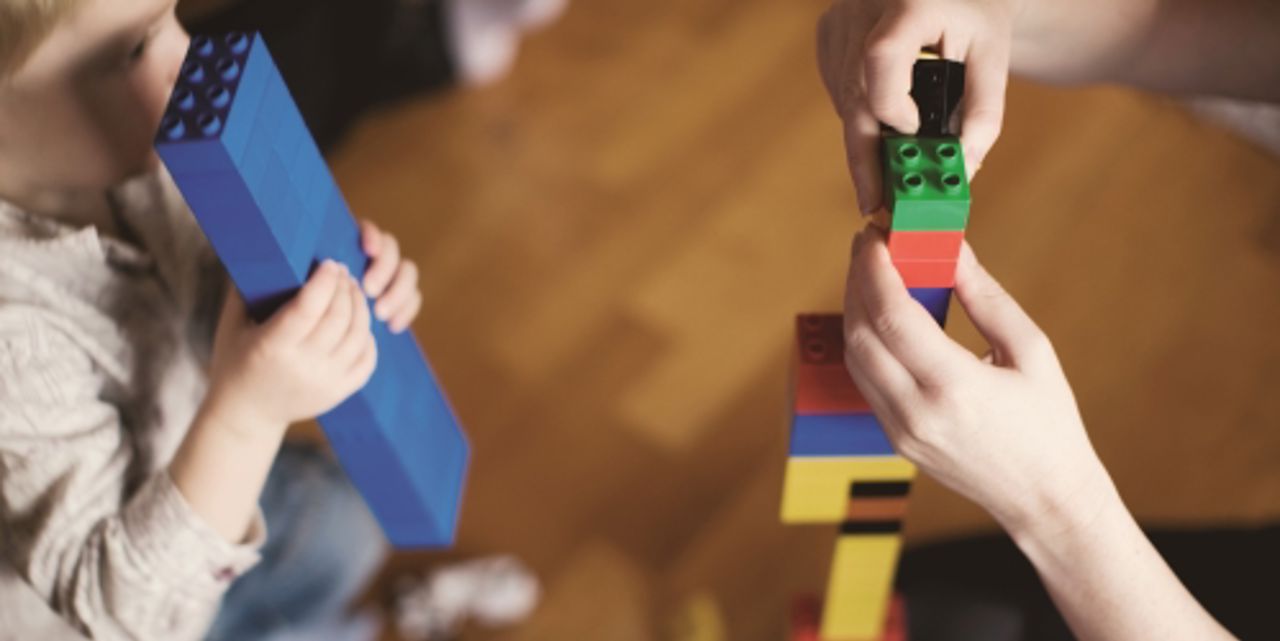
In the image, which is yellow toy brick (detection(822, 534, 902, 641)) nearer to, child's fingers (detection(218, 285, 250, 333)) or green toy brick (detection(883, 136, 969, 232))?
green toy brick (detection(883, 136, 969, 232))

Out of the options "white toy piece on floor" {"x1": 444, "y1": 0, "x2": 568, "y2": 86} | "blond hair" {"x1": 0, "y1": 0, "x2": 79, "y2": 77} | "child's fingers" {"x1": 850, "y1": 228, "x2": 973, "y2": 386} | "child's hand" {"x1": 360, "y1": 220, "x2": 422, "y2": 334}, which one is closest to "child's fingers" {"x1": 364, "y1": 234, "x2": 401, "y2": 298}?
"child's hand" {"x1": 360, "y1": 220, "x2": 422, "y2": 334}

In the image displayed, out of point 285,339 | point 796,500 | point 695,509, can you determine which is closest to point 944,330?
point 796,500

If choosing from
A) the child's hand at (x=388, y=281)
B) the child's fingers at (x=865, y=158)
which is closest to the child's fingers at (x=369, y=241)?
the child's hand at (x=388, y=281)

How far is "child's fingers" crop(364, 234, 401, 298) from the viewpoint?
77cm

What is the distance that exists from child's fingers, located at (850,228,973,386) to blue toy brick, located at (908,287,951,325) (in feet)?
0.09

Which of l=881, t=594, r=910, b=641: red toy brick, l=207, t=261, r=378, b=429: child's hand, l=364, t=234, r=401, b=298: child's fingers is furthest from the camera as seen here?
l=881, t=594, r=910, b=641: red toy brick

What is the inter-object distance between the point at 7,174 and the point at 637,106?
950 mm

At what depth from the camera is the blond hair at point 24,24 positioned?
23.9 inches

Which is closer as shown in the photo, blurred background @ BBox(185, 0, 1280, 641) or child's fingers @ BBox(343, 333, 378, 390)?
child's fingers @ BBox(343, 333, 378, 390)

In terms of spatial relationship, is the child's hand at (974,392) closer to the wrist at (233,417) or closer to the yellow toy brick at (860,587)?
the yellow toy brick at (860,587)

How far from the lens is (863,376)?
627 mm

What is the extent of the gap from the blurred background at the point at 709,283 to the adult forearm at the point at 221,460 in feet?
1.65

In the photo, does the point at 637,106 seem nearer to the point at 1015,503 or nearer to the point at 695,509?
the point at 695,509

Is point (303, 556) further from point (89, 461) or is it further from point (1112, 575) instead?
point (1112, 575)
